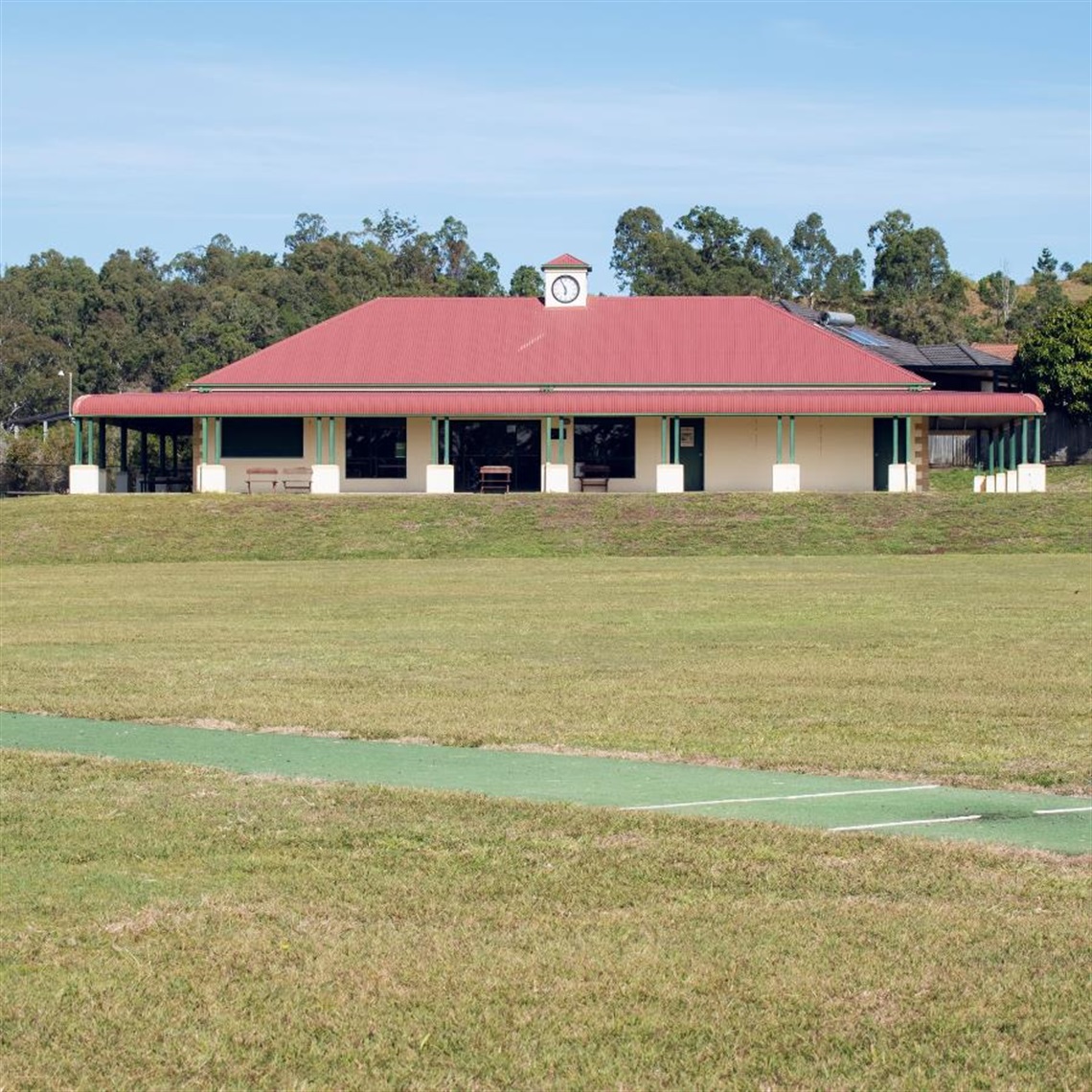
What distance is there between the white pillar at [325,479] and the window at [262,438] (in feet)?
5.96

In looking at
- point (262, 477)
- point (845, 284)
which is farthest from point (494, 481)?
point (845, 284)

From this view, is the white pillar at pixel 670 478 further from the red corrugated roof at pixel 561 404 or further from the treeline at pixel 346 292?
the treeline at pixel 346 292

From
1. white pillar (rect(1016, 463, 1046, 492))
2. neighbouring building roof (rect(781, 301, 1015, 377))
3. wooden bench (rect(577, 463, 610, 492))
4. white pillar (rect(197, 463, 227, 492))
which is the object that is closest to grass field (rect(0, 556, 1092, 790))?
white pillar (rect(1016, 463, 1046, 492))

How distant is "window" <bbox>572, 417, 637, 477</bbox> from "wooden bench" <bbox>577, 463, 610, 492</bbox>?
18.3 inches

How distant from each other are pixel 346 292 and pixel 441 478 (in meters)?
51.9

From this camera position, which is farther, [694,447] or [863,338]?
[863,338]

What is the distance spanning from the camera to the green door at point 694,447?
1859 inches

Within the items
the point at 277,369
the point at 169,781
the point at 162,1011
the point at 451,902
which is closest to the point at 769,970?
the point at 451,902

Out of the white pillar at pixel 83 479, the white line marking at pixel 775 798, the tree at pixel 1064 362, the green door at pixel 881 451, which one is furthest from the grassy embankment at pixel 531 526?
the white line marking at pixel 775 798

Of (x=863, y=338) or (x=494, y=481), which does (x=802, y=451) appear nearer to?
(x=494, y=481)

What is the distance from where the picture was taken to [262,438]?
155 feet

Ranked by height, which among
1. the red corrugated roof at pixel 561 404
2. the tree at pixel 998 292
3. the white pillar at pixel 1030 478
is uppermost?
the tree at pixel 998 292

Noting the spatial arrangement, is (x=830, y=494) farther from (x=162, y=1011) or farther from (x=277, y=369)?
(x=162, y=1011)

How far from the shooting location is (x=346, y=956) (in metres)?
6.43
